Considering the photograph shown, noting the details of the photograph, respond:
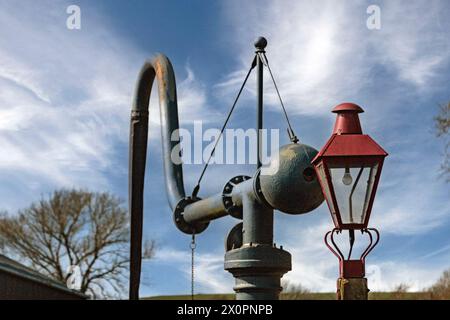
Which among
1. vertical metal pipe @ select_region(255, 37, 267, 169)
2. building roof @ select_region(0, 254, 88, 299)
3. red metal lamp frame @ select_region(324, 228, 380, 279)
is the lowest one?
red metal lamp frame @ select_region(324, 228, 380, 279)

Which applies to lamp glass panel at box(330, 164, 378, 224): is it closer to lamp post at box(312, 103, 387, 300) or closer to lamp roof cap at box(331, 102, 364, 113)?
lamp post at box(312, 103, 387, 300)

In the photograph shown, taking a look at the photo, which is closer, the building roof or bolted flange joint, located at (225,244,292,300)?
bolted flange joint, located at (225,244,292,300)

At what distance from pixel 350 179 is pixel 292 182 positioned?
991 mm

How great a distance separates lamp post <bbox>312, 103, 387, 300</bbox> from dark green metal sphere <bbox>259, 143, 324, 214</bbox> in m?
0.86

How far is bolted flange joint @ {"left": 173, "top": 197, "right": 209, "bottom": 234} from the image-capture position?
7.59m

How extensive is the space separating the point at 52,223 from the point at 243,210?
87.9 feet

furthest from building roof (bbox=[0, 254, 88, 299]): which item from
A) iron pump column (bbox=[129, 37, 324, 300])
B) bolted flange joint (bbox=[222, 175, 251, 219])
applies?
bolted flange joint (bbox=[222, 175, 251, 219])

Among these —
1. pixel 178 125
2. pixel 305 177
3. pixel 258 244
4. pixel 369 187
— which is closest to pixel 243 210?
pixel 258 244

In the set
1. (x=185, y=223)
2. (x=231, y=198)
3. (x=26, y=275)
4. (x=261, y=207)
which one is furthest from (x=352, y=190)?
(x=26, y=275)

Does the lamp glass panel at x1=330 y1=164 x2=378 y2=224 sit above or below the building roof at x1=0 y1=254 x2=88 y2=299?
below

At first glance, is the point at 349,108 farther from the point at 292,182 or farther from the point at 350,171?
the point at 292,182

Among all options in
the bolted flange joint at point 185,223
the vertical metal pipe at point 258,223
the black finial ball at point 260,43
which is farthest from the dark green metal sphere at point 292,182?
the bolted flange joint at point 185,223
